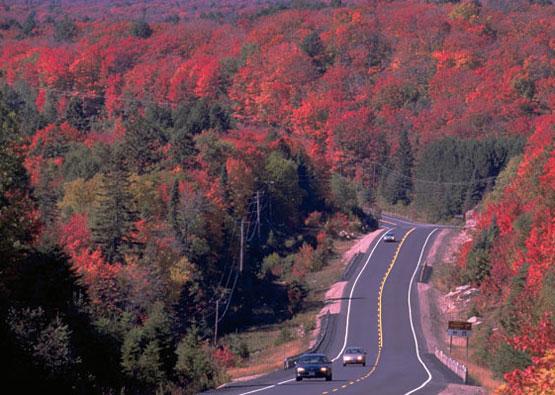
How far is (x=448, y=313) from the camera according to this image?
89.6m

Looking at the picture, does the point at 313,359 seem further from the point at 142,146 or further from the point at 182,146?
the point at 142,146

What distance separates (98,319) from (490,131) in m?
117

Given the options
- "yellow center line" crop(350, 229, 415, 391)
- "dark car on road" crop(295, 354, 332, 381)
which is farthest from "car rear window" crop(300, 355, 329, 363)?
"yellow center line" crop(350, 229, 415, 391)

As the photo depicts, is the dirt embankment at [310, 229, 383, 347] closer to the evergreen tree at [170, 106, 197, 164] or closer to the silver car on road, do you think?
the silver car on road

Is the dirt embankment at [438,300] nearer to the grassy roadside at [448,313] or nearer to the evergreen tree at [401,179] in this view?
the grassy roadside at [448,313]

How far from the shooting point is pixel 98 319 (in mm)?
45562

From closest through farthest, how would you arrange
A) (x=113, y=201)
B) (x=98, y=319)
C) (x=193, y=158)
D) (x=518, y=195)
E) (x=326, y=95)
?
(x=98, y=319), (x=113, y=201), (x=518, y=195), (x=193, y=158), (x=326, y=95)

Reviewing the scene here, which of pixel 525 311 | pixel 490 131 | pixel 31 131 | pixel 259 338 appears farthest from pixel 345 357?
pixel 490 131

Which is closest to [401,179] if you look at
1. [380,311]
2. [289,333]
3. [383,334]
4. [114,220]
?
[114,220]

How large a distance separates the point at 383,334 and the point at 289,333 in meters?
7.92

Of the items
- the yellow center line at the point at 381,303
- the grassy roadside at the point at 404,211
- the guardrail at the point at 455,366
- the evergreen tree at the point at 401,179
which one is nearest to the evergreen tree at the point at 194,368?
the yellow center line at the point at 381,303

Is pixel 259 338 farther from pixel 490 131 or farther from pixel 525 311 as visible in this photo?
pixel 490 131

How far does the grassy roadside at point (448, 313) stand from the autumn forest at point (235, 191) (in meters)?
1.22

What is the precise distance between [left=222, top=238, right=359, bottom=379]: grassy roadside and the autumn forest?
4.85 feet
